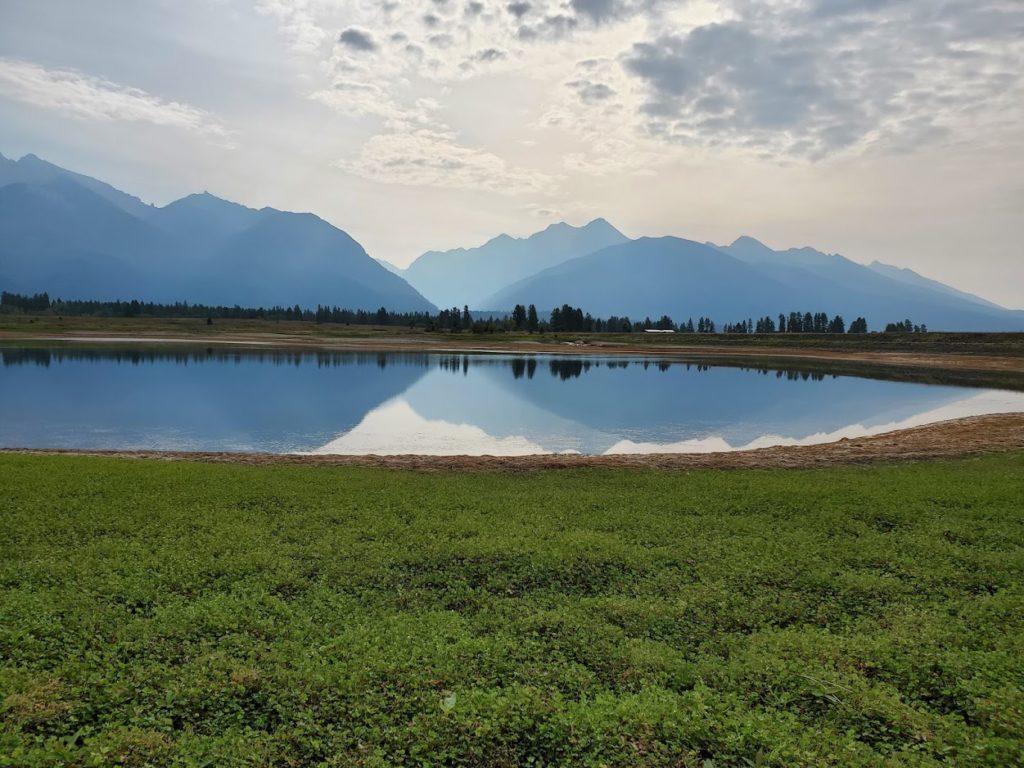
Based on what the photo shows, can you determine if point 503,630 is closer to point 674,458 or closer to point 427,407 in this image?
point 674,458

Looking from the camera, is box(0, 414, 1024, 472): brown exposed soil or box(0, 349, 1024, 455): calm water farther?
box(0, 349, 1024, 455): calm water

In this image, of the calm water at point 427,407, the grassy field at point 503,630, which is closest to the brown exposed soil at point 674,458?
the calm water at point 427,407

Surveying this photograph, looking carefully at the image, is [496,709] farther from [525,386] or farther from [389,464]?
[525,386]

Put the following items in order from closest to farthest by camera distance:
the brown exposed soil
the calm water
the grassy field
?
the grassy field → the brown exposed soil → the calm water

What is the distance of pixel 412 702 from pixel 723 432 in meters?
35.1

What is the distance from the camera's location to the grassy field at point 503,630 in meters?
7.50

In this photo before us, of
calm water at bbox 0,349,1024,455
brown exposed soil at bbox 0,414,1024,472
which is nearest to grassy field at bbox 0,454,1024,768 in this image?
brown exposed soil at bbox 0,414,1024,472

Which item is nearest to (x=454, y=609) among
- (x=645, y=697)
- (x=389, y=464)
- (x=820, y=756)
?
(x=645, y=697)

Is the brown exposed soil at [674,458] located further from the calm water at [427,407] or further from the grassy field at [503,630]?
the grassy field at [503,630]

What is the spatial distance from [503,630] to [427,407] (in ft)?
121

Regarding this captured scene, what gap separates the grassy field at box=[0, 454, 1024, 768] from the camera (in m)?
7.50

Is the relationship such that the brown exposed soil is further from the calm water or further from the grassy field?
the grassy field

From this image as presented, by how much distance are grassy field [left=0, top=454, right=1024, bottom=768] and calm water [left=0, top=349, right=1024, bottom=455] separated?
1525 cm

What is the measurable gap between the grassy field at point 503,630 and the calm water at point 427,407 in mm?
15254
